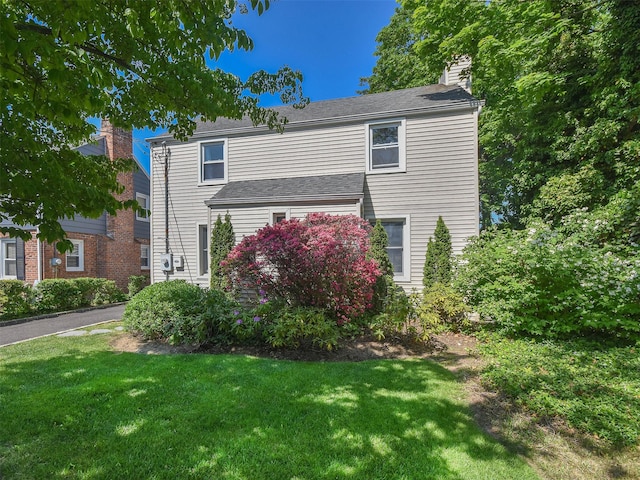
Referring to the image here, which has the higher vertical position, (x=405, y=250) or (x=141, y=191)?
(x=141, y=191)

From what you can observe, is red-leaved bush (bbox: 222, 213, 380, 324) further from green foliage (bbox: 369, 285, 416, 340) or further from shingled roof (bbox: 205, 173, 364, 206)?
shingled roof (bbox: 205, 173, 364, 206)

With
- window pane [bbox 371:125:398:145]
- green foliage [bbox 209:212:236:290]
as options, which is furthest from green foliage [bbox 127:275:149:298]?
window pane [bbox 371:125:398:145]

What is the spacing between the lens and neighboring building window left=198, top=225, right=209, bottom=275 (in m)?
10.5

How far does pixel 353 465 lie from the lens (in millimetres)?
2555

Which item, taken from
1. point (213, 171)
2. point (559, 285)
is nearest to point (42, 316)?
point (213, 171)

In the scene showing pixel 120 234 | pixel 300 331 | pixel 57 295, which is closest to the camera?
pixel 300 331

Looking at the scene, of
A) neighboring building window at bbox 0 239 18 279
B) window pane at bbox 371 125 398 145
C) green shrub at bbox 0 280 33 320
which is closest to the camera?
green shrub at bbox 0 280 33 320

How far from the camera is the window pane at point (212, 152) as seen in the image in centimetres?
1085

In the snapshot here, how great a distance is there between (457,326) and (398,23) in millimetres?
19441

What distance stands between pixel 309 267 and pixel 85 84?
4.37 meters

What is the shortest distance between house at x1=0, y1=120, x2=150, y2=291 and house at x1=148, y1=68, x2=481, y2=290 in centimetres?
264

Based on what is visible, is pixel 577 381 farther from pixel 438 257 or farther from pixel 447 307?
pixel 438 257

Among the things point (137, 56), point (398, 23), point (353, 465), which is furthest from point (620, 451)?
point (398, 23)

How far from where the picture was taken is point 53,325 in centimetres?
823
